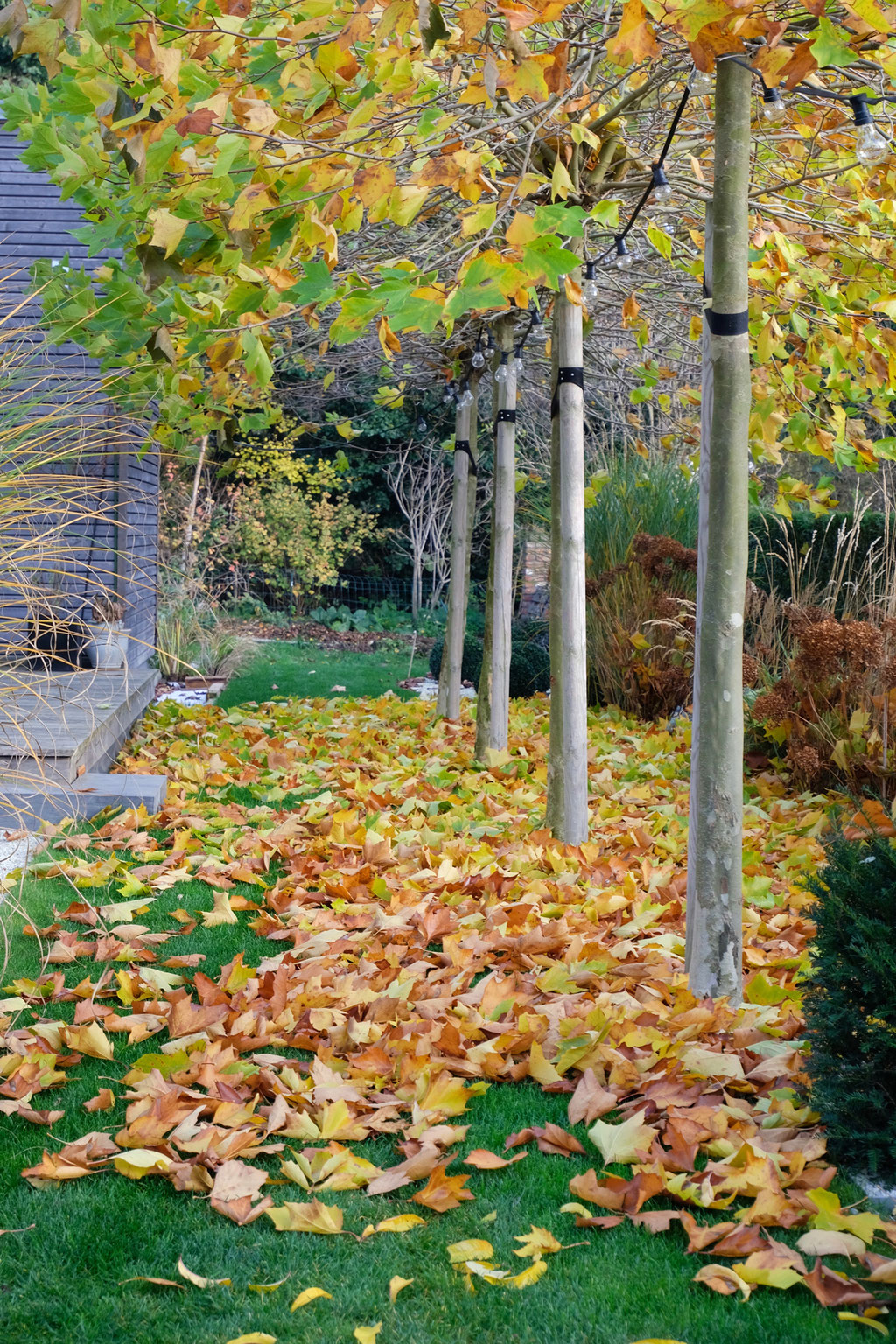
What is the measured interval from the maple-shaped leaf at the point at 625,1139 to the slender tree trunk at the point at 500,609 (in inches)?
156

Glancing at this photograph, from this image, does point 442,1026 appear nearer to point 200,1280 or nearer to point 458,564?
point 200,1280

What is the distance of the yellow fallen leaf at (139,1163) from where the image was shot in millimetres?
2076

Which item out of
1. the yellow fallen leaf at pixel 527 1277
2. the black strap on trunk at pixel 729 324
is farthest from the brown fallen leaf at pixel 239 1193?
the black strap on trunk at pixel 729 324

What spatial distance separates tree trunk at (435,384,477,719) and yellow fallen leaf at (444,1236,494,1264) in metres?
5.71

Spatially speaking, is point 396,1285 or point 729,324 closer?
point 396,1285

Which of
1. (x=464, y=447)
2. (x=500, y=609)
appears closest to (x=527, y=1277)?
(x=500, y=609)

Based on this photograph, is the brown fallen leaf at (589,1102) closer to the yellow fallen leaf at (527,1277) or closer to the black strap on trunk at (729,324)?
the yellow fallen leaf at (527,1277)

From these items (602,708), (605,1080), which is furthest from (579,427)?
(602,708)

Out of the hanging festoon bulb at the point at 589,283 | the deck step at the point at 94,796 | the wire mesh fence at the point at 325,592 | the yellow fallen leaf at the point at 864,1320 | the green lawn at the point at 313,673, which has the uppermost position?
the hanging festoon bulb at the point at 589,283

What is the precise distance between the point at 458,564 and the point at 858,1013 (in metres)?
5.64

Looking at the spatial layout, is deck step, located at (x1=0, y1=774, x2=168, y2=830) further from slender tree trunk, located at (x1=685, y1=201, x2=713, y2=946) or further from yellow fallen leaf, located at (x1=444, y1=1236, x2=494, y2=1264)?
yellow fallen leaf, located at (x1=444, y1=1236, x2=494, y2=1264)

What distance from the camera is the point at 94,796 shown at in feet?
16.1

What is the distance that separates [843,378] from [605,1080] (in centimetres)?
337

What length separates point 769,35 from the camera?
2523 millimetres
